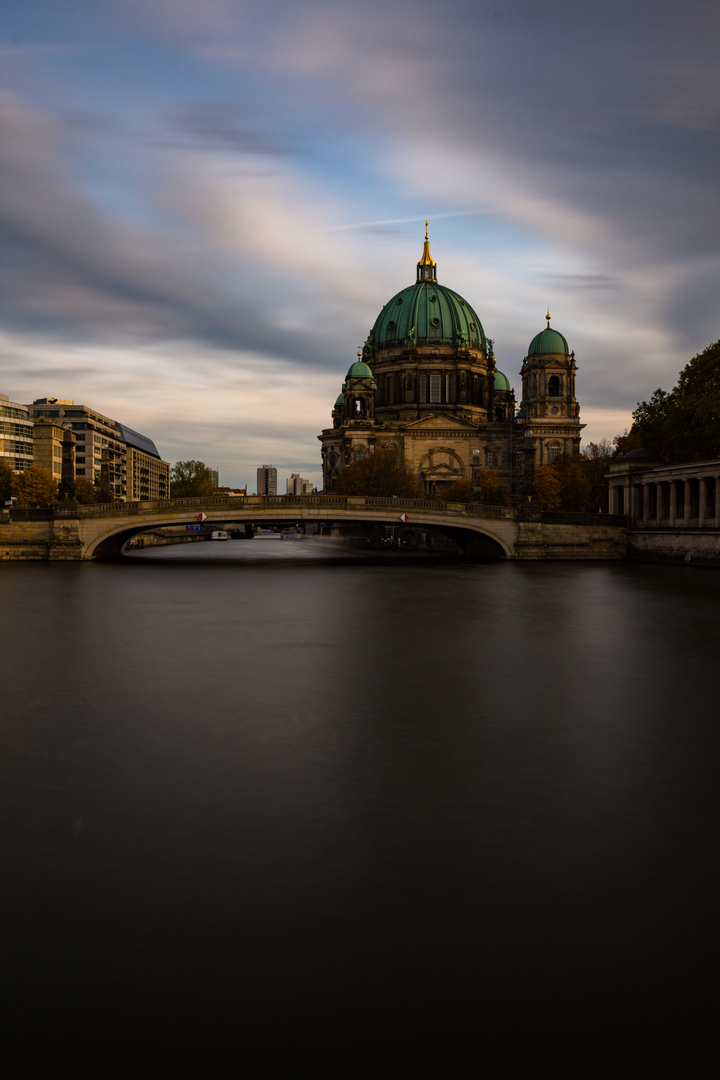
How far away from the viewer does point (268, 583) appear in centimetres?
4178

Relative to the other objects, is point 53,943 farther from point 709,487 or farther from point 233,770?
point 709,487

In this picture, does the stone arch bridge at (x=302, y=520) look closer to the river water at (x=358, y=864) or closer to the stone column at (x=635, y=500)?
the stone column at (x=635, y=500)

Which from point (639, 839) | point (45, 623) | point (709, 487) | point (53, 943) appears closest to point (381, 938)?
point (53, 943)

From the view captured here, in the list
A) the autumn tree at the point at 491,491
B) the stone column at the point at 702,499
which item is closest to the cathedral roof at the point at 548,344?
the autumn tree at the point at 491,491

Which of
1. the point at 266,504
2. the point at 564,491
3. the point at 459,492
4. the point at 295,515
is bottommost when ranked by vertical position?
the point at 295,515

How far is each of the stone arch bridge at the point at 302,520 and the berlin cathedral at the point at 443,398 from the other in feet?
164

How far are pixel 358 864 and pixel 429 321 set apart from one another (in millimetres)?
125077

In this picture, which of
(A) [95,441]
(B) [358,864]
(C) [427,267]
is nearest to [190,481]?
(A) [95,441]

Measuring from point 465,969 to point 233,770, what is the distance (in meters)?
4.92

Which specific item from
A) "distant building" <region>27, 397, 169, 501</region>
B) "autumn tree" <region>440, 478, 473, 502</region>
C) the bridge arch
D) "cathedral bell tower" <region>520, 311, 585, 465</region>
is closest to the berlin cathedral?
"cathedral bell tower" <region>520, 311, 585, 465</region>

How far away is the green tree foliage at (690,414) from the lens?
5245 cm

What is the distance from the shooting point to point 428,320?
5010 inches

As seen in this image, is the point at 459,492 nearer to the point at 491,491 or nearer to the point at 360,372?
the point at 491,491

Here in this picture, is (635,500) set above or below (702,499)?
above
